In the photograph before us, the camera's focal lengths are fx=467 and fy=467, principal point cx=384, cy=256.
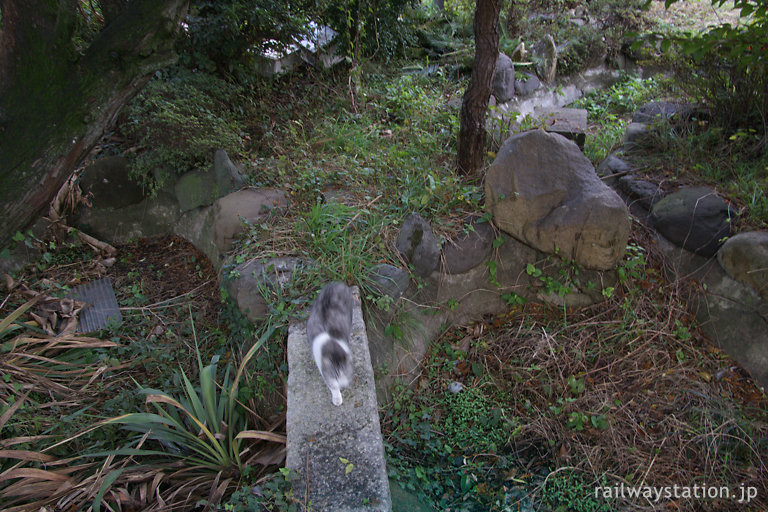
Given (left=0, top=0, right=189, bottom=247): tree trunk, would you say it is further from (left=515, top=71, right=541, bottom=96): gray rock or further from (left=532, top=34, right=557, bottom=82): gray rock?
(left=532, top=34, right=557, bottom=82): gray rock

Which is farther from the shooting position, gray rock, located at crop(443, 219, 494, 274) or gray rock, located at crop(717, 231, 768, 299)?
gray rock, located at crop(443, 219, 494, 274)

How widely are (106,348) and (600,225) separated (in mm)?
3427

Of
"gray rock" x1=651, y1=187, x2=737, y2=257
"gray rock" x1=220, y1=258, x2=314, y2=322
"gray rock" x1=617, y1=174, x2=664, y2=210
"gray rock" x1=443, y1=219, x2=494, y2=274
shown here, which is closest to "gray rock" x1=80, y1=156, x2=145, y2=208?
"gray rock" x1=220, y1=258, x2=314, y2=322

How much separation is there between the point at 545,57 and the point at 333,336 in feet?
17.4

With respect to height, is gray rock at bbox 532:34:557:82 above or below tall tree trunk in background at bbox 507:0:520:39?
below

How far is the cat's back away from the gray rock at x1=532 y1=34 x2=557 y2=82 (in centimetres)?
479

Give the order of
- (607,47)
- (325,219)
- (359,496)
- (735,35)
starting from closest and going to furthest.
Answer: (359,496) < (735,35) < (325,219) < (607,47)

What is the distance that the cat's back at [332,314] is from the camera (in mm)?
2343

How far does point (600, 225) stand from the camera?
10.2 feet

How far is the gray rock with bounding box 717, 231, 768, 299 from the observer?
10.2ft

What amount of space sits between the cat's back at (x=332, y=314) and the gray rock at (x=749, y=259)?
8.78ft

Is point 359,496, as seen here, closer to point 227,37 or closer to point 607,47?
point 227,37

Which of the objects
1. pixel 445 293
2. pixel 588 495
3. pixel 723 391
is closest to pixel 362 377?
pixel 445 293

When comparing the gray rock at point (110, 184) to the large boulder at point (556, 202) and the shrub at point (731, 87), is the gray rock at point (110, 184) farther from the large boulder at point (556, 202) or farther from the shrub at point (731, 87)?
the shrub at point (731, 87)
